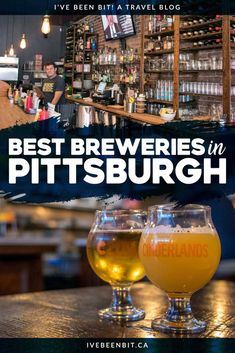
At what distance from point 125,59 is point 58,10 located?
3.40ft

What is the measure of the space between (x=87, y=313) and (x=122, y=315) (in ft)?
0.27

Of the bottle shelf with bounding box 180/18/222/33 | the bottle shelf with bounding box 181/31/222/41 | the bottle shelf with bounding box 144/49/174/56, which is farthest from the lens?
the bottle shelf with bounding box 181/31/222/41

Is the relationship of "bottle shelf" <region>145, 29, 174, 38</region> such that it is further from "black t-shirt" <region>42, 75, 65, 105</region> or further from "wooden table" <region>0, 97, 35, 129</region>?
"wooden table" <region>0, 97, 35, 129</region>

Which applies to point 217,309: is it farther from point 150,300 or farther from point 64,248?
point 64,248

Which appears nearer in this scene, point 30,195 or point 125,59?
point 30,195

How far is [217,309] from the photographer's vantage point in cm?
101

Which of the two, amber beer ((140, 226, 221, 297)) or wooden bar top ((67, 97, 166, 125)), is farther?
wooden bar top ((67, 97, 166, 125))

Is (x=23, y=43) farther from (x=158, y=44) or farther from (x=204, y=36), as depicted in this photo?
(x=204, y=36)

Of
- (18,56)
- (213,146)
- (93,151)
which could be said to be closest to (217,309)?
(93,151)

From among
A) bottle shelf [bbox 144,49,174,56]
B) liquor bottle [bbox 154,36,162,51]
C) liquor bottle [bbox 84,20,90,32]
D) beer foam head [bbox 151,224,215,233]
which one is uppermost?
liquor bottle [bbox 154,36,162,51]

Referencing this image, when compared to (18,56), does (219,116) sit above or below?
below

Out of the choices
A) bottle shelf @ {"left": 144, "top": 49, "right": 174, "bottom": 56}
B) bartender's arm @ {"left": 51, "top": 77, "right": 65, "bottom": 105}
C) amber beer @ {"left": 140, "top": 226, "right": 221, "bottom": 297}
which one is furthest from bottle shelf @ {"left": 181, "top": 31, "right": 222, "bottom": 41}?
amber beer @ {"left": 140, "top": 226, "right": 221, "bottom": 297}

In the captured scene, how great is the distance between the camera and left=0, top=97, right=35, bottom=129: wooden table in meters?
1.83

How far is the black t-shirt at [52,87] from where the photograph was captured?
6.23 ft
